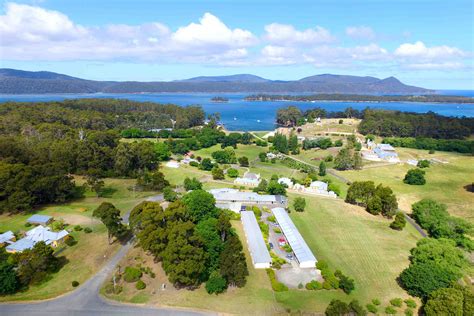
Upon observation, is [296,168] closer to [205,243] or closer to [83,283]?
[205,243]

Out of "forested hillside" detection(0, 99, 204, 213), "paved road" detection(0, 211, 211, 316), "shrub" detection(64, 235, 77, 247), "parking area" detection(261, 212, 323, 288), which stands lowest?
"paved road" detection(0, 211, 211, 316)

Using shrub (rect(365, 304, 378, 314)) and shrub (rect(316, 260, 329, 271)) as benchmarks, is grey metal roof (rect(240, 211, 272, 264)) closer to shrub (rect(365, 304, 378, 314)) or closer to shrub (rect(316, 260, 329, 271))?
shrub (rect(316, 260, 329, 271))

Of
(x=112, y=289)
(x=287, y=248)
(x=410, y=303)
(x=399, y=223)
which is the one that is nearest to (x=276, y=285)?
(x=287, y=248)

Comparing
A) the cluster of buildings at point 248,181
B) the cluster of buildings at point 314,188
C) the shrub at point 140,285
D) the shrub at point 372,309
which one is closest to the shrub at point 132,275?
the shrub at point 140,285

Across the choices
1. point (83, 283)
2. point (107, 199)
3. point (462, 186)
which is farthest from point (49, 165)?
point (462, 186)

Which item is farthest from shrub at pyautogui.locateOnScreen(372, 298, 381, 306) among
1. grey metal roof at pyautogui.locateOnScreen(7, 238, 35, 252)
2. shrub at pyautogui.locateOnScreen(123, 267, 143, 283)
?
grey metal roof at pyautogui.locateOnScreen(7, 238, 35, 252)
